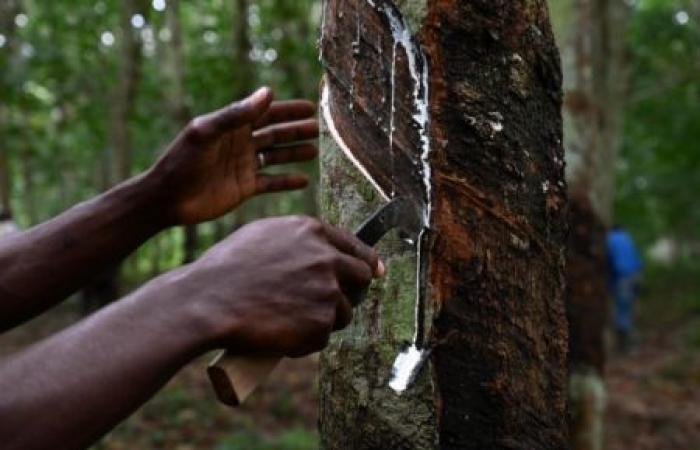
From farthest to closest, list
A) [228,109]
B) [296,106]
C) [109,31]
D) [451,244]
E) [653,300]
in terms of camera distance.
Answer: [653,300], [109,31], [296,106], [228,109], [451,244]

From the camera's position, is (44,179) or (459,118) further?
(44,179)

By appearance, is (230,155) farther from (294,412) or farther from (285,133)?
(294,412)

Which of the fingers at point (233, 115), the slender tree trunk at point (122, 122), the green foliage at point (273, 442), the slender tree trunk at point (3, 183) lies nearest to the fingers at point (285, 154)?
the fingers at point (233, 115)

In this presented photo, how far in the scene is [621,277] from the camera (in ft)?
29.8

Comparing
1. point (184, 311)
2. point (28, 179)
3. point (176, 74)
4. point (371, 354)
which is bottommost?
point (28, 179)

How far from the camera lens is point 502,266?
4.66 ft

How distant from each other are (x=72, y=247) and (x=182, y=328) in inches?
28.3

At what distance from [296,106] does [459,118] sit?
1.90 ft

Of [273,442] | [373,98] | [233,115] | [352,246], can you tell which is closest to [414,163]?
[373,98]

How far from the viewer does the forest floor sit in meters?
5.97

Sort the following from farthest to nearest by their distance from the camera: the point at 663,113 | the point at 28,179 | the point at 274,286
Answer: the point at 28,179, the point at 663,113, the point at 274,286

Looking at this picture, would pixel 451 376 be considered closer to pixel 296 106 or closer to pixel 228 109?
pixel 228 109

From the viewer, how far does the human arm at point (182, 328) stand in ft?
3.18

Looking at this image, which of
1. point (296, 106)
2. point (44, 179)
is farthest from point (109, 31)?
point (44, 179)
